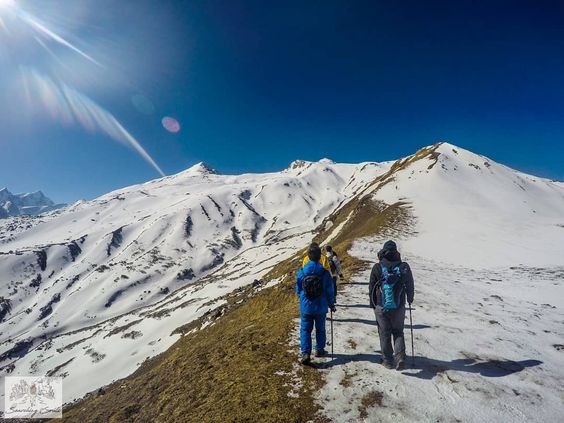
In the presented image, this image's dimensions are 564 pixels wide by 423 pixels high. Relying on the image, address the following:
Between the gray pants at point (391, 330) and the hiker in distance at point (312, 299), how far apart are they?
1.36m

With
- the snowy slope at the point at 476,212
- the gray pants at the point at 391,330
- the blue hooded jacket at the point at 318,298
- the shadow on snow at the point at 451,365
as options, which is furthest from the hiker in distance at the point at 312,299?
the snowy slope at the point at 476,212

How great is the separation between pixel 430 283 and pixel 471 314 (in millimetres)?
5198

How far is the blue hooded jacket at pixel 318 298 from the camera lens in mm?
8828

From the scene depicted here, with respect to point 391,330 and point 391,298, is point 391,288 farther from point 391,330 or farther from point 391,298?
point 391,330

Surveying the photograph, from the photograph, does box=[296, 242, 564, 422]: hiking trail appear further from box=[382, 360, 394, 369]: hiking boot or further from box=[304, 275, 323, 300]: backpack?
box=[304, 275, 323, 300]: backpack

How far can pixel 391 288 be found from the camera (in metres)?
8.31

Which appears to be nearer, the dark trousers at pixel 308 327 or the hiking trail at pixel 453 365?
the hiking trail at pixel 453 365

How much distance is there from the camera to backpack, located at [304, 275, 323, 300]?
8.78 metres

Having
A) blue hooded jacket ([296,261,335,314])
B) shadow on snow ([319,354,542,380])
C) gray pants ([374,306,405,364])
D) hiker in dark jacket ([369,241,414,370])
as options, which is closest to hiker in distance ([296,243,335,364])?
blue hooded jacket ([296,261,335,314])

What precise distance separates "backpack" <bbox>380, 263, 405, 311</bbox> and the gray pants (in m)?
0.18

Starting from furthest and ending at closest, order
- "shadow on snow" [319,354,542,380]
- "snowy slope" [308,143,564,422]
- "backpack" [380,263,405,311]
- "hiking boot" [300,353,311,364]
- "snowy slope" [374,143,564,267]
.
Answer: "snowy slope" [374,143,564,267] → "hiking boot" [300,353,311,364] → "shadow on snow" [319,354,542,380] → "backpack" [380,263,405,311] → "snowy slope" [308,143,564,422]

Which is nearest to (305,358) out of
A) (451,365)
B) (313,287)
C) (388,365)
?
(313,287)

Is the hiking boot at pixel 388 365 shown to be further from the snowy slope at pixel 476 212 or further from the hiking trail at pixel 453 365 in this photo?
the snowy slope at pixel 476 212

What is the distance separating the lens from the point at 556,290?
64.4 feet
